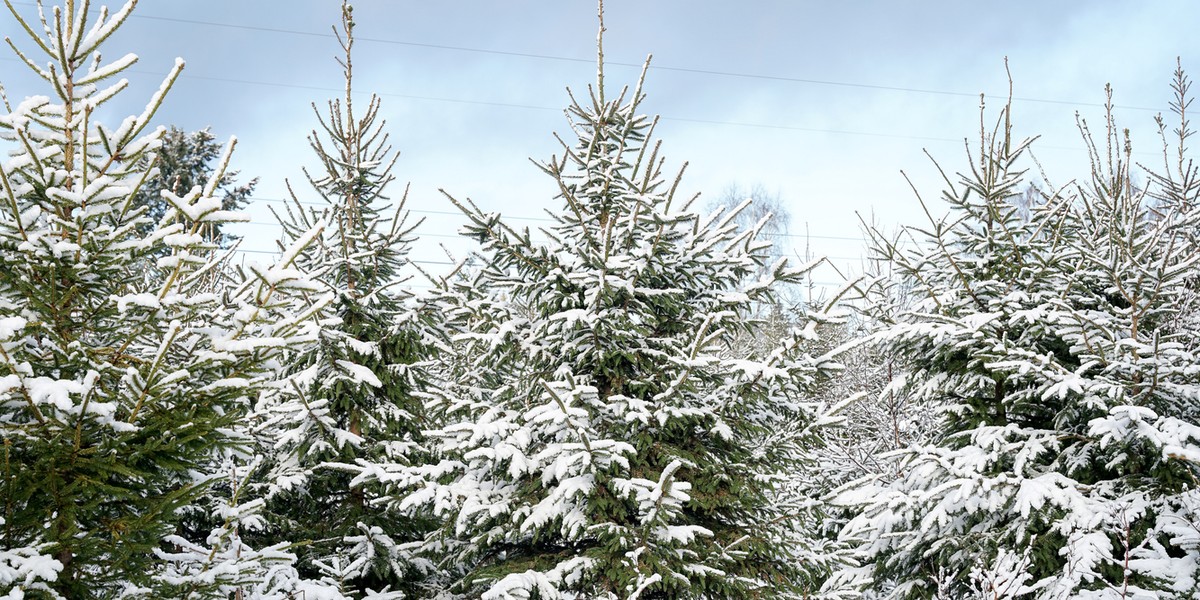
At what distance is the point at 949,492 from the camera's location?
6.77 metres

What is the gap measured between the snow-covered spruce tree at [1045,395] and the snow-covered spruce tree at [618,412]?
1.38 meters

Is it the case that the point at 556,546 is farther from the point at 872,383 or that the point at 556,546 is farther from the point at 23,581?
the point at 872,383

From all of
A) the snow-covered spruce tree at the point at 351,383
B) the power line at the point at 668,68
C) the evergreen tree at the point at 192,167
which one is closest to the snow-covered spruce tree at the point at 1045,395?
the snow-covered spruce tree at the point at 351,383

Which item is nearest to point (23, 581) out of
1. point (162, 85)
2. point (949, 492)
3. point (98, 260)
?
point (98, 260)

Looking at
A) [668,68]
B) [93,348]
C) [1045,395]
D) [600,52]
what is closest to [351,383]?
[93,348]

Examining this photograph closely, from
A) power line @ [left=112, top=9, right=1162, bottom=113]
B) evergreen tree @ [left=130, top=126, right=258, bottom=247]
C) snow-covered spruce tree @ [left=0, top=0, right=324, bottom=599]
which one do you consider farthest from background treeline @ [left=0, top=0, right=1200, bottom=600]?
evergreen tree @ [left=130, top=126, right=258, bottom=247]

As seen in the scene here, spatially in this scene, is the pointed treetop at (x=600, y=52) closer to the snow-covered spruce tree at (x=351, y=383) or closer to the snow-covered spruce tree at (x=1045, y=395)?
the snow-covered spruce tree at (x=351, y=383)

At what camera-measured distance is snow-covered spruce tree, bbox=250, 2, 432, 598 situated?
6.69 meters

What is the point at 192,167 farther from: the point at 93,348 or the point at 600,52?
the point at 93,348

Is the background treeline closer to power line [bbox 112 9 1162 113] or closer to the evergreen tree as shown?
power line [bbox 112 9 1162 113]

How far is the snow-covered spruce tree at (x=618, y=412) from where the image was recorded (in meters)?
5.20

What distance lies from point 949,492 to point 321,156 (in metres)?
6.97

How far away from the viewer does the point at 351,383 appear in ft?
23.2

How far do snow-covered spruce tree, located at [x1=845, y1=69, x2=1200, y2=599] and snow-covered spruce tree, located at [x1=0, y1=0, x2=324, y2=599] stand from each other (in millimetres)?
5062
